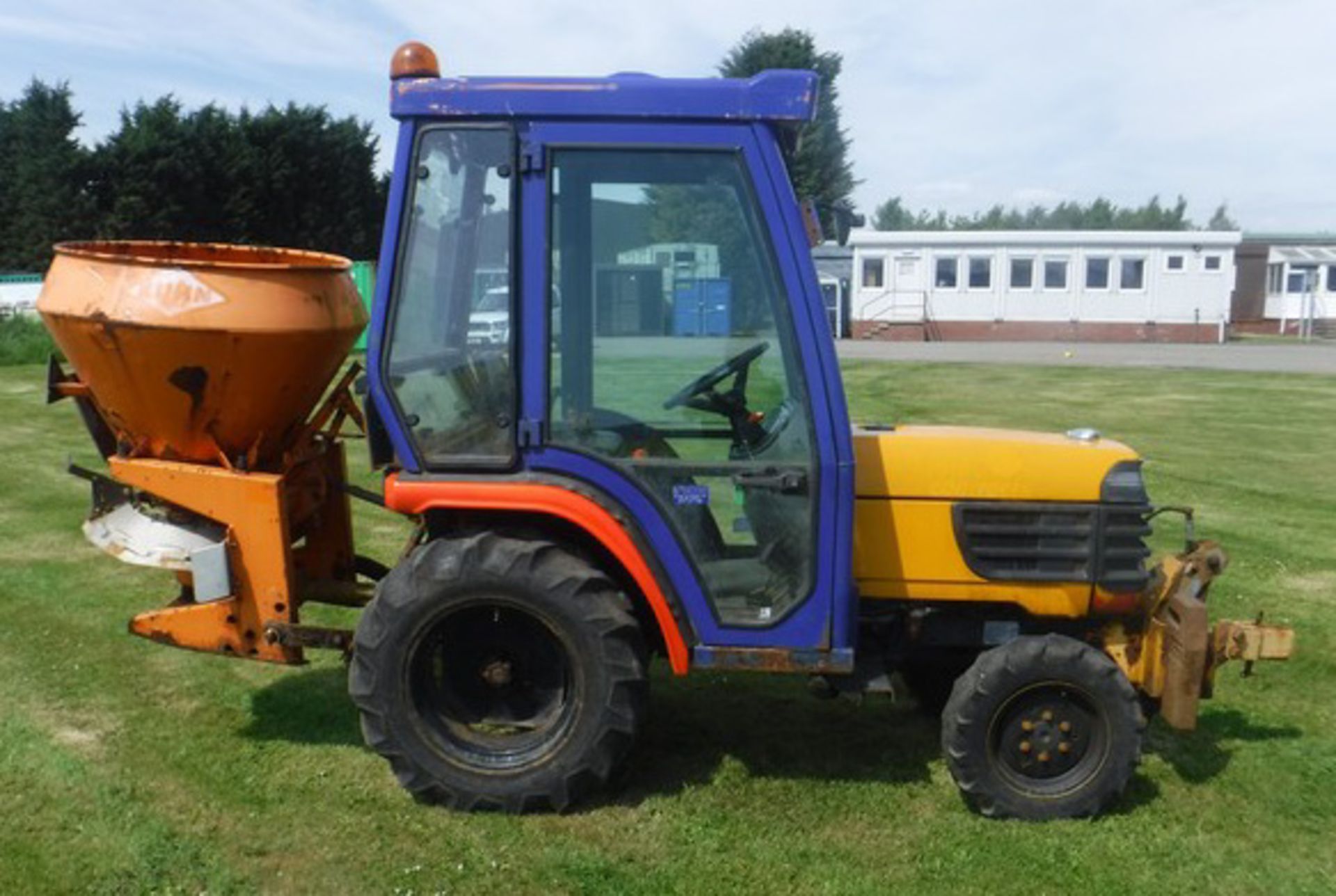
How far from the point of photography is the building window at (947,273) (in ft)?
109

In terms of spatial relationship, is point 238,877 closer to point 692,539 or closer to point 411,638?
point 411,638

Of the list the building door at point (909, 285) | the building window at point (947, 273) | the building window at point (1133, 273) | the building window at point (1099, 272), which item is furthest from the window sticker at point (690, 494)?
the building window at point (1133, 273)

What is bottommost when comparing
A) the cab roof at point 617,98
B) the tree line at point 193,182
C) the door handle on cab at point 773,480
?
the door handle on cab at point 773,480

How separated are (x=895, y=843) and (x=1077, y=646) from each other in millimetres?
872

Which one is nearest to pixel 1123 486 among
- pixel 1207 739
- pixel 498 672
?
pixel 1207 739

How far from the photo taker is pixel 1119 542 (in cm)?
392

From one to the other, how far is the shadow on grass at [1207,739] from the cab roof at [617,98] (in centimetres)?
275

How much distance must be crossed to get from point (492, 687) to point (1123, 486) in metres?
2.24

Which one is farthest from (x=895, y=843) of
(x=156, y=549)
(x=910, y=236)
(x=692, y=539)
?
(x=910, y=236)

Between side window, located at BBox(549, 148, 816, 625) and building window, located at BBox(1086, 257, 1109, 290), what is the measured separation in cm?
3127

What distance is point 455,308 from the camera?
3707mm

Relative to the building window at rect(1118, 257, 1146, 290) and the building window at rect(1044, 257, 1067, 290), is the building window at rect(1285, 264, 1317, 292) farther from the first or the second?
the building window at rect(1044, 257, 1067, 290)

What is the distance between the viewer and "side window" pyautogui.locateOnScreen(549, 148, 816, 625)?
360cm

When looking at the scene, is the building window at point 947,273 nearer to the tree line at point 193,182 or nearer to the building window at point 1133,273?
the building window at point 1133,273
